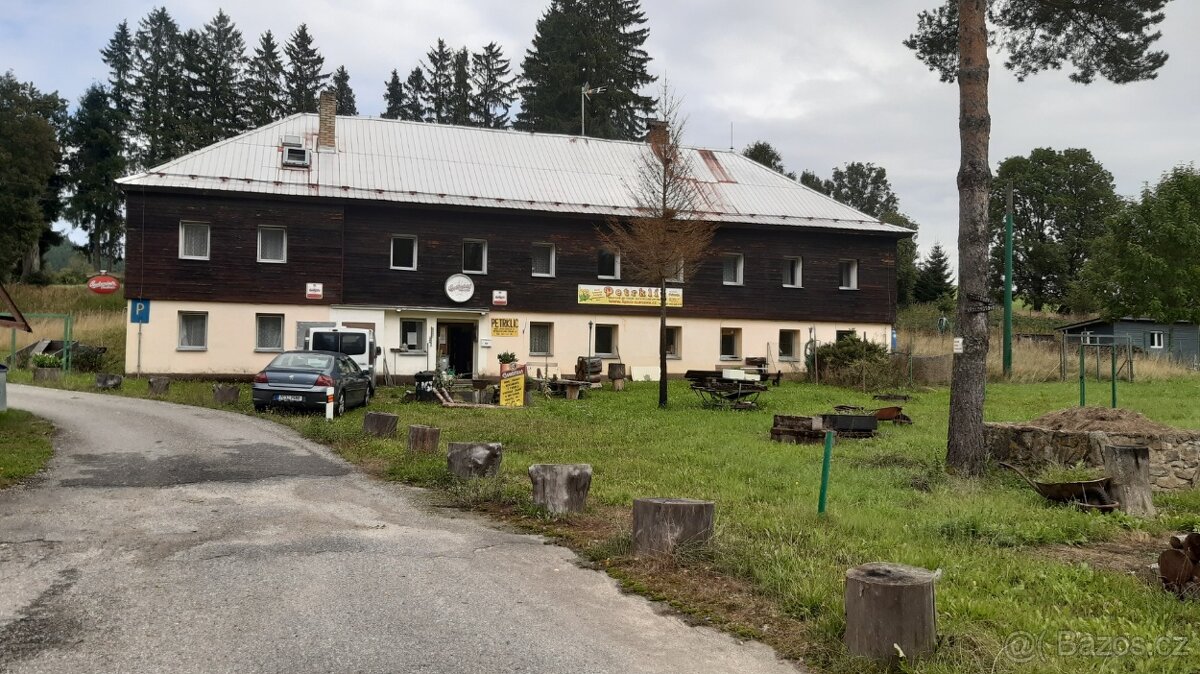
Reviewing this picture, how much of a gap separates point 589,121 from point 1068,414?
136 ft

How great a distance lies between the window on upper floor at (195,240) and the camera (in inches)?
1083

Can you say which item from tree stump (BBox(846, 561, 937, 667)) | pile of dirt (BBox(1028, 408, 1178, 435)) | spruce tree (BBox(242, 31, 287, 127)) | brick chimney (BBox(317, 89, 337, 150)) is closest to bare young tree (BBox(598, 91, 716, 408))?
pile of dirt (BBox(1028, 408, 1178, 435))

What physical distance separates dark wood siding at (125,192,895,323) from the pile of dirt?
65.5 ft

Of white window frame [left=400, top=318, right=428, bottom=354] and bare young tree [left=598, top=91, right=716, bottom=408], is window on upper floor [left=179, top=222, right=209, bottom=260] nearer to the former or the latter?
white window frame [left=400, top=318, right=428, bottom=354]

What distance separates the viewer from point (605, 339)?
103 feet

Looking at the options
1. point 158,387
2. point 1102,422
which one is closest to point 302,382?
point 158,387

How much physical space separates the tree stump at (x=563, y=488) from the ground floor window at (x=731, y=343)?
941 inches

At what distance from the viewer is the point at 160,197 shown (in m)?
27.1

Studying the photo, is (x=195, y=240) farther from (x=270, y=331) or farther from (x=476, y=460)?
(x=476, y=460)

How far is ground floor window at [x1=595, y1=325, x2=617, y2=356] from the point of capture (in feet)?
102

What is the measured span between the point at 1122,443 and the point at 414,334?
75.7ft

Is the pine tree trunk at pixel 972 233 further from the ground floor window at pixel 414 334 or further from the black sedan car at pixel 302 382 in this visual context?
the ground floor window at pixel 414 334

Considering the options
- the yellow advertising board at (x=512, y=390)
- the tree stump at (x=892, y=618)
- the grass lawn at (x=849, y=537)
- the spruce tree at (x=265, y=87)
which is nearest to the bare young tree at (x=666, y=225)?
the yellow advertising board at (x=512, y=390)

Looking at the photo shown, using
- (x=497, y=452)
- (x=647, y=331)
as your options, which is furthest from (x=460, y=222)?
(x=497, y=452)
